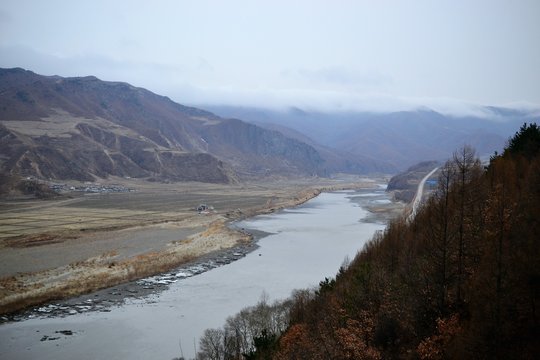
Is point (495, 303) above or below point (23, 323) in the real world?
above

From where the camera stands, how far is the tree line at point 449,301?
40.4 ft

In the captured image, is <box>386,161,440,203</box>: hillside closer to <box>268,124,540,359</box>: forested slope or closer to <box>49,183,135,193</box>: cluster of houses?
<box>49,183,135,193</box>: cluster of houses

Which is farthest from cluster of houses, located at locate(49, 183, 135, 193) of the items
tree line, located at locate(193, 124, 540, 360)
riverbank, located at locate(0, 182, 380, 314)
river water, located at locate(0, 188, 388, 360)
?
tree line, located at locate(193, 124, 540, 360)

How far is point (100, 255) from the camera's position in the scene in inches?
1716

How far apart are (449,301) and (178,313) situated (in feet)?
62.2

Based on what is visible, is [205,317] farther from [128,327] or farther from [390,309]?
[390,309]

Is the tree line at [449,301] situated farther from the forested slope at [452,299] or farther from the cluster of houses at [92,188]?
the cluster of houses at [92,188]

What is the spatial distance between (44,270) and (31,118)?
532 ft

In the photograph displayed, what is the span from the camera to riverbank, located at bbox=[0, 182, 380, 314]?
32.8m

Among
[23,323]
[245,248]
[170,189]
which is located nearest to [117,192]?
[170,189]

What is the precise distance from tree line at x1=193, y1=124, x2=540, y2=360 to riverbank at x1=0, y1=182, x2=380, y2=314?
54.9 feet

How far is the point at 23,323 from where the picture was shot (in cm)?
2672

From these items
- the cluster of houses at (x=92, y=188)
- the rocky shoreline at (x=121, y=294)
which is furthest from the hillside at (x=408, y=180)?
the rocky shoreline at (x=121, y=294)

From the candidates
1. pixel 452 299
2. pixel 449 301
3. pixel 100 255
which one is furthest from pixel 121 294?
pixel 452 299
